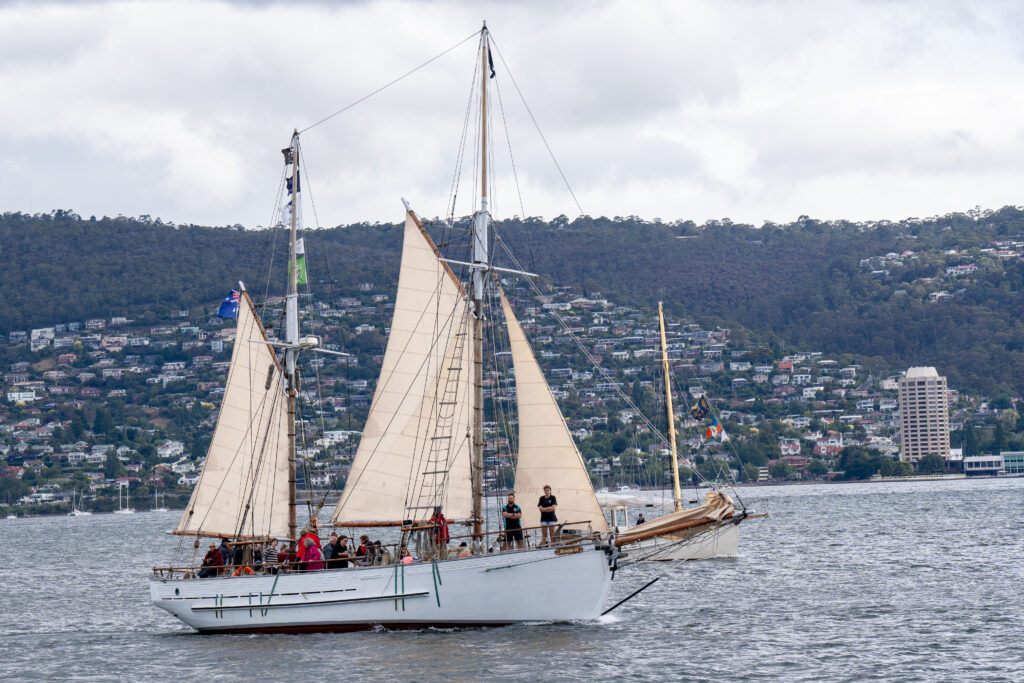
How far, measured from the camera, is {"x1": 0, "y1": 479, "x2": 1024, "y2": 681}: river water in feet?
119

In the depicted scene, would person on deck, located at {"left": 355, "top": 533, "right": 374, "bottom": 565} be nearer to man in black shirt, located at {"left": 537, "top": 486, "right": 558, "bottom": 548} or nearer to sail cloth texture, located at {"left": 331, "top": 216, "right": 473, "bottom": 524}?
sail cloth texture, located at {"left": 331, "top": 216, "right": 473, "bottom": 524}

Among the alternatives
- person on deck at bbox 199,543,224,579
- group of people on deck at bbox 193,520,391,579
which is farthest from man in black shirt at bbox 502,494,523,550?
person on deck at bbox 199,543,224,579

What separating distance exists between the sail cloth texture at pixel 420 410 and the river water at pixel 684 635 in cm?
453

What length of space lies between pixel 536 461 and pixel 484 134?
10560mm

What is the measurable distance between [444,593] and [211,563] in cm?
851

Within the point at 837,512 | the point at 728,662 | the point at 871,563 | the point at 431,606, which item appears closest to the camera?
the point at 728,662

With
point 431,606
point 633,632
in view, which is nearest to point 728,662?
point 633,632

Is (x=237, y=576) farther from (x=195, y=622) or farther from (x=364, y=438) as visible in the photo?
(x=364, y=438)

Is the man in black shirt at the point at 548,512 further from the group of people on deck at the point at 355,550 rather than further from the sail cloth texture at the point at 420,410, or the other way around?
the sail cloth texture at the point at 420,410

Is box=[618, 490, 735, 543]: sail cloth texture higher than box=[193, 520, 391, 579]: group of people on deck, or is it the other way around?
box=[618, 490, 735, 543]: sail cloth texture

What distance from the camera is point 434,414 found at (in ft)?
147

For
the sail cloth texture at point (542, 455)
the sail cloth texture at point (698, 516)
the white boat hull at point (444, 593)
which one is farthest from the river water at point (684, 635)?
the sail cloth texture at point (542, 455)

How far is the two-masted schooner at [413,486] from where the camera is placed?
40406 millimetres

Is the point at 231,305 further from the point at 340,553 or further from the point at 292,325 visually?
the point at 340,553
